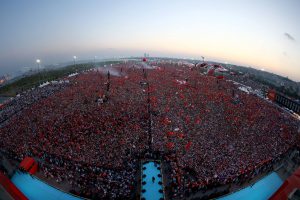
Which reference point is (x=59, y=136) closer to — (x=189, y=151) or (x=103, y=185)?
(x=103, y=185)

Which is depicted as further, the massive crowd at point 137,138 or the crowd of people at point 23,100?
the crowd of people at point 23,100

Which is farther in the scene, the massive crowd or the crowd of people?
the crowd of people

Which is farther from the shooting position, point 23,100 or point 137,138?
point 23,100

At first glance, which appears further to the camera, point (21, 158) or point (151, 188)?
point (21, 158)

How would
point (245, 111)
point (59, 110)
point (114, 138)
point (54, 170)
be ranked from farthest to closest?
point (245, 111) → point (59, 110) → point (114, 138) → point (54, 170)

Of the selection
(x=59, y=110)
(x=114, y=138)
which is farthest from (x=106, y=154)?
(x=59, y=110)

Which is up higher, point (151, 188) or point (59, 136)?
point (59, 136)

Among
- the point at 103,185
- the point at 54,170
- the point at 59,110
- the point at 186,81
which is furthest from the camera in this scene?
the point at 186,81
